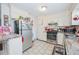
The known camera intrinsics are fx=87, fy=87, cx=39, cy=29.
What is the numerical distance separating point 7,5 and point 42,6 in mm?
460

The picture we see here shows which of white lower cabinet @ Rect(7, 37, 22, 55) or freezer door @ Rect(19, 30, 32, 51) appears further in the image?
freezer door @ Rect(19, 30, 32, 51)

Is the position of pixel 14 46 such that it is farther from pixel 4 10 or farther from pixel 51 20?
pixel 51 20

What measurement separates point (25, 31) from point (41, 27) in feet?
0.86

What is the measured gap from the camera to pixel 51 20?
1.33 m

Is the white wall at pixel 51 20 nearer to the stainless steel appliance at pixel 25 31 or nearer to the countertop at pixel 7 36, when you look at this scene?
the stainless steel appliance at pixel 25 31

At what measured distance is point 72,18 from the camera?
4.18 ft

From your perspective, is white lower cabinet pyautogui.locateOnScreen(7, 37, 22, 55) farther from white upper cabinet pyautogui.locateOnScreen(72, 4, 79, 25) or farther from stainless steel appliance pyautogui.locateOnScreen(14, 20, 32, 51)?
white upper cabinet pyautogui.locateOnScreen(72, 4, 79, 25)

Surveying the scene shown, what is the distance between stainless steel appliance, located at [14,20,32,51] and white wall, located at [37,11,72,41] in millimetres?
155

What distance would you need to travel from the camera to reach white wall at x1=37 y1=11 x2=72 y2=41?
125 centimetres

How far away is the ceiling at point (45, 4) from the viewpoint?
1.16 m

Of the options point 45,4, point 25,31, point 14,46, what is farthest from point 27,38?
point 45,4

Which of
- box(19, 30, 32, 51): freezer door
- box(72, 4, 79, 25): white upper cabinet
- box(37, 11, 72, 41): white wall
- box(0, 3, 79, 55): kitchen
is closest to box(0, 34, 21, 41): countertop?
box(0, 3, 79, 55): kitchen
